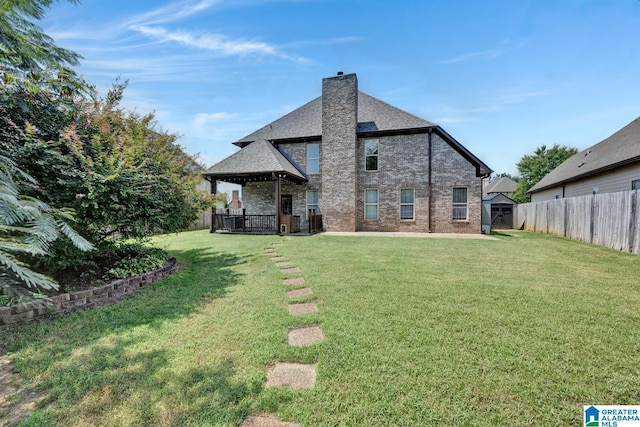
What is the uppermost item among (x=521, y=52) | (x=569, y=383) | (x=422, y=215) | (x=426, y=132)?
(x=521, y=52)

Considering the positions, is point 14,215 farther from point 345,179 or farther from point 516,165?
point 516,165

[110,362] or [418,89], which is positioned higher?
[418,89]

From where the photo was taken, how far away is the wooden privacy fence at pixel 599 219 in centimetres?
799

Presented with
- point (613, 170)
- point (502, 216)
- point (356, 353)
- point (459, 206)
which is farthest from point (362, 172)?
point (502, 216)

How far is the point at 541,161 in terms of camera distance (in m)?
38.5

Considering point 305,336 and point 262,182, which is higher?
point 262,182

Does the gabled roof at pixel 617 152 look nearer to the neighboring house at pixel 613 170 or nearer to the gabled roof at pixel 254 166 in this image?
the neighboring house at pixel 613 170

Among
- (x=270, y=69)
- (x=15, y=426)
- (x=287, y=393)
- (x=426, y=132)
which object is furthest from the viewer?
(x=426, y=132)

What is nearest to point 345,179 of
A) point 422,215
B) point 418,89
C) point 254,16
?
point 422,215

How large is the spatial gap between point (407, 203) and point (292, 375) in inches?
534

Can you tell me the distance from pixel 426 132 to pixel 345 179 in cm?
505

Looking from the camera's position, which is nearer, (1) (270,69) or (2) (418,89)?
(1) (270,69)

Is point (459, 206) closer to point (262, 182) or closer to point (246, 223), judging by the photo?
point (262, 182)

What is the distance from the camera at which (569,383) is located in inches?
82.5
